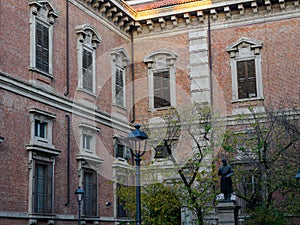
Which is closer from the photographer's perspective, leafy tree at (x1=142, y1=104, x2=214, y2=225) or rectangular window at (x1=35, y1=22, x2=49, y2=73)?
rectangular window at (x1=35, y1=22, x2=49, y2=73)

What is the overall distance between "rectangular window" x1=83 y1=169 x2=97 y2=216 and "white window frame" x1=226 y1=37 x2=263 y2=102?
6.89 metres

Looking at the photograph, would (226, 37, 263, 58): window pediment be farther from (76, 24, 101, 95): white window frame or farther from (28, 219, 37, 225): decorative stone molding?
(28, 219, 37, 225): decorative stone molding

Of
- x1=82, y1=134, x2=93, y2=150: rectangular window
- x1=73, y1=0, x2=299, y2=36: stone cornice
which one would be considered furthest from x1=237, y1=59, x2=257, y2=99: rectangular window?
x1=82, y1=134, x2=93, y2=150: rectangular window

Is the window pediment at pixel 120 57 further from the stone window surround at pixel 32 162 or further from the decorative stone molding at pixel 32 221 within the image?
the decorative stone molding at pixel 32 221

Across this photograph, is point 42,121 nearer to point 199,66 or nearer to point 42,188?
point 42,188

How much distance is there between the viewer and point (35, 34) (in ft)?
64.7

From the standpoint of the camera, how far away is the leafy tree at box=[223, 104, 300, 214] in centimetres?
2056

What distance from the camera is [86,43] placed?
23.2 m

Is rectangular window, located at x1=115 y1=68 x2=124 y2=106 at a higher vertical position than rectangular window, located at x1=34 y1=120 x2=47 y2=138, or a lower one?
higher

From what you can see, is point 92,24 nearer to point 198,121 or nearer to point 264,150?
point 198,121

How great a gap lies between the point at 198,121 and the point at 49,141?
A: 20.2 feet

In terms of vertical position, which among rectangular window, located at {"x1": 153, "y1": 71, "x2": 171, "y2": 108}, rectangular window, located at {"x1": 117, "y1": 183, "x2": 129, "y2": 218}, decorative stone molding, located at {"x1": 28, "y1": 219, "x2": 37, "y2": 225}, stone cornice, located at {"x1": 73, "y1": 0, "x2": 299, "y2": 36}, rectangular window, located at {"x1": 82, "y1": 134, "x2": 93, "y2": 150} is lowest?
decorative stone molding, located at {"x1": 28, "y1": 219, "x2": 37, "y2": 225}

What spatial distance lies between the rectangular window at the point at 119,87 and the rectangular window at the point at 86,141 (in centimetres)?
300

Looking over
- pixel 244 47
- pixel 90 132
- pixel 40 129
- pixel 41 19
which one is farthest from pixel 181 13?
pixel 40 129
